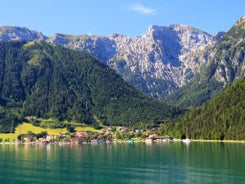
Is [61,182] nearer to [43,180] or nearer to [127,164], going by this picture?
[43,180]

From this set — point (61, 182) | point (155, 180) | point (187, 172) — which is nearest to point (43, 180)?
point (61, 182)

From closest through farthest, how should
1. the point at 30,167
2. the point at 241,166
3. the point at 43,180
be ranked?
the point at 43,180 → the point at 241,166 → the point at 30,167

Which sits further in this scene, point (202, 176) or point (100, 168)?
point (100, 168)

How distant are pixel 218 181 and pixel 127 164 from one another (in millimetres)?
46838

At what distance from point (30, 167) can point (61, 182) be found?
35370 mm

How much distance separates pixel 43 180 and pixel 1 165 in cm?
4274

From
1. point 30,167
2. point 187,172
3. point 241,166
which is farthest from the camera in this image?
point 30,167

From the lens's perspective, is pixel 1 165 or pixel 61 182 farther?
pixel 1 165

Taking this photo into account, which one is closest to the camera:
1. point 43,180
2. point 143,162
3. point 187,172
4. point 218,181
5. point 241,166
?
point 218,181

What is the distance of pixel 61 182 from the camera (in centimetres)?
10594

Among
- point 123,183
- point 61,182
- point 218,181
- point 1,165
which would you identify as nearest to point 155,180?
point 123,183

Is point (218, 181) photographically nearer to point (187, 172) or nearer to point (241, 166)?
point (187, 172)

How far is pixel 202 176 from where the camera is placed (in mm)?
109562

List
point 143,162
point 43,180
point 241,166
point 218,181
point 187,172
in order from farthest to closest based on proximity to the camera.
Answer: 1. point 143,162
2. point 241,166
3. point 187,172
4. point 43,180
5. point 218,181
